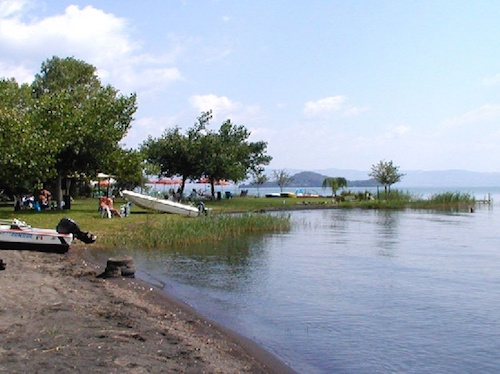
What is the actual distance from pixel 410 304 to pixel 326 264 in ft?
20.1

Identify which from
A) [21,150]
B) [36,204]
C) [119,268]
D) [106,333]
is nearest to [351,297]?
[119,268]

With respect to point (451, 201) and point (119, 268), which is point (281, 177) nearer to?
point (451, 201)

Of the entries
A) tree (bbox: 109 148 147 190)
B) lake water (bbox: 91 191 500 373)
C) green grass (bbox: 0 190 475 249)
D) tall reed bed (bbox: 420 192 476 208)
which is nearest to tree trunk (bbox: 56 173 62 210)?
green grass (bbox: 0 190 475 249)

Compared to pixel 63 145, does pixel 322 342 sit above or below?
below

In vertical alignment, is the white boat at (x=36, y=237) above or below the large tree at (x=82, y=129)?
below

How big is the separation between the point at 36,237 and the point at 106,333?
395 inches

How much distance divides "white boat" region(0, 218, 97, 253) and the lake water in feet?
7.57

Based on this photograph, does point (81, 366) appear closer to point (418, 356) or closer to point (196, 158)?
point (418, 356)

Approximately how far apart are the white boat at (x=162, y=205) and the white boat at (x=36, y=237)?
1452cm

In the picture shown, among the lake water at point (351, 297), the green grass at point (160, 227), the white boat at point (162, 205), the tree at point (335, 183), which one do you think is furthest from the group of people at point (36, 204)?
the tree at point (335, 183)

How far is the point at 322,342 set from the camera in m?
10.3

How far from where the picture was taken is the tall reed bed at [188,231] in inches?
859

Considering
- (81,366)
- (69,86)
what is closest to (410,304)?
(81,366)

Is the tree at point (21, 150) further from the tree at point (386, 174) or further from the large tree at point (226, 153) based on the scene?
the tree at point (386, 174)
